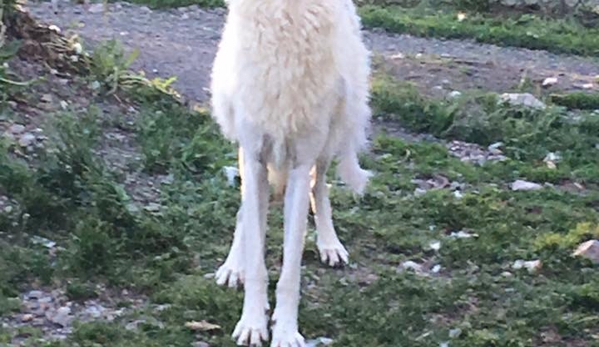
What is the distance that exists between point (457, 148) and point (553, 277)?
2.40 m

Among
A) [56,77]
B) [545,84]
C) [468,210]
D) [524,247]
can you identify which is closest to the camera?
[524,247]

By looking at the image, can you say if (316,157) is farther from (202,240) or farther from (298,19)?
(202,240)

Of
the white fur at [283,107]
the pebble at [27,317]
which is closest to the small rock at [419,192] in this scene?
the white fur at [283,107]

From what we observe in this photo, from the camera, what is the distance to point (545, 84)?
9.07m

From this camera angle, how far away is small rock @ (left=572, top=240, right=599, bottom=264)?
5.11m

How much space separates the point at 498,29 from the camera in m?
11.5

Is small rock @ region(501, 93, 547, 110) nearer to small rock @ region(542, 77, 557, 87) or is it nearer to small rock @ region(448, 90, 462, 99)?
small rock @ region(448, 90, 462, 99)

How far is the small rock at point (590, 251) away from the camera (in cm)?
511

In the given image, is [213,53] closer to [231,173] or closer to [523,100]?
[523,100]

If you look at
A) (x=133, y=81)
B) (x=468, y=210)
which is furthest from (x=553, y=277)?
(x=133, y=81)

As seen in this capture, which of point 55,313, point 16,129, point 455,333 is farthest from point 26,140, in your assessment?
point 455,333

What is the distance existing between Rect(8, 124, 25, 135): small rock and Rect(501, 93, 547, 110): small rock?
12.4 ft

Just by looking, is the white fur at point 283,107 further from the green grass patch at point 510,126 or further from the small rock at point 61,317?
the green grass patch at point 510,126

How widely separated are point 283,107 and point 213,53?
5401mm
